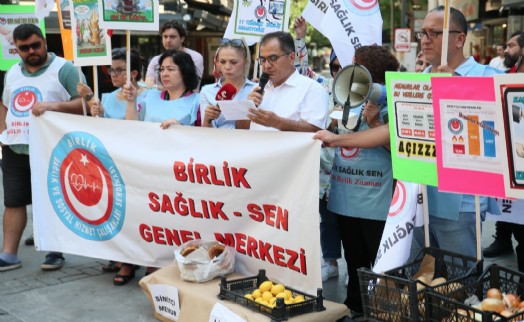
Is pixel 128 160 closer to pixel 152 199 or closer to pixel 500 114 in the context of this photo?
pixel 152 199

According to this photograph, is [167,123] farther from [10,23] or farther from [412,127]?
[10,23]

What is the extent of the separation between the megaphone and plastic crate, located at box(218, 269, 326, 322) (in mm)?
1083

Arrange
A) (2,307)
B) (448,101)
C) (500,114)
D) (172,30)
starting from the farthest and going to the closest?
(172,30) → (2,307) → (448,101) → (500,114)

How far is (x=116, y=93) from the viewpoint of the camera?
6.02 metres

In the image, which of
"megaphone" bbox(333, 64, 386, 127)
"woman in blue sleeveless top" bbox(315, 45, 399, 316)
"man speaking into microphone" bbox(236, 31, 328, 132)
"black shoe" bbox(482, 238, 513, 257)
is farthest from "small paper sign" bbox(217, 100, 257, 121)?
"black shoe" bbox(482, 238, 513, 257)

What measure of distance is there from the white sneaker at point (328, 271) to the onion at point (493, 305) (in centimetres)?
269

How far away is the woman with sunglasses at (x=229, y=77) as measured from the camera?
16.5ft

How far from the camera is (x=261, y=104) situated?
15.8ft

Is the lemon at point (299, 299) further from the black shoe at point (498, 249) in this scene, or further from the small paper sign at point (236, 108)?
the black shoe at point (498, 249)

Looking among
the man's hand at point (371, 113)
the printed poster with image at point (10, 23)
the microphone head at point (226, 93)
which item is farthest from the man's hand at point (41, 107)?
the man's hand at point (371, 113)

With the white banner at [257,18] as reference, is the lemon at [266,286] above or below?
below

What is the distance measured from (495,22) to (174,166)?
77.6 ft

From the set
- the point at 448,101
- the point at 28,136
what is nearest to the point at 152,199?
the point at 28,136

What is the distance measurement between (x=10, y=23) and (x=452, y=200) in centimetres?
481
